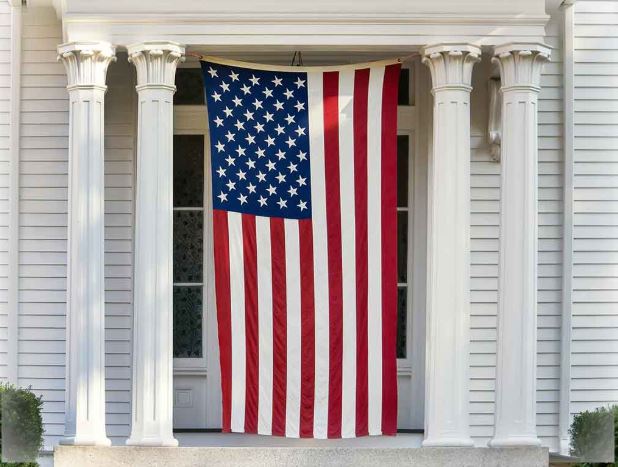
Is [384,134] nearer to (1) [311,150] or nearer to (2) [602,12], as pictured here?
(1) [311,150]

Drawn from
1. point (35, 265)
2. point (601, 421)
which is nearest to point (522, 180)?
point (601, 421)

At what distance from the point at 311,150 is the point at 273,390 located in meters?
2.50

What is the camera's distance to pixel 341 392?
13.1 m

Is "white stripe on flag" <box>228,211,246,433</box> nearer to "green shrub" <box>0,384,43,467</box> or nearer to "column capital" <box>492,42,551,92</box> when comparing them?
"green shrub" <box>0,384,43,467</box>

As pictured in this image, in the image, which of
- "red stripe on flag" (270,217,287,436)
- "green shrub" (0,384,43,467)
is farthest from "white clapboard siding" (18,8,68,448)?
"red stripe on flag" (270,217,287,436)

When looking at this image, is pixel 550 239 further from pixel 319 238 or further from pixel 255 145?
pixel 255 145

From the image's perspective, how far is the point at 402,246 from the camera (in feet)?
47.8

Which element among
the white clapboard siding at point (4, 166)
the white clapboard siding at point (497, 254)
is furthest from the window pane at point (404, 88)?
the white clapboard siding at point (4, 166)

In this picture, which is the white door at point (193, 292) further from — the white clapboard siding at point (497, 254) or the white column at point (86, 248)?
the white clapboard siding at point (497, 254)

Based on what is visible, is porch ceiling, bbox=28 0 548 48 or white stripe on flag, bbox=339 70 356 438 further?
white stripe on flag, bbox=339 70 356 438

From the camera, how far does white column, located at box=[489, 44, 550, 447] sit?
500 inches

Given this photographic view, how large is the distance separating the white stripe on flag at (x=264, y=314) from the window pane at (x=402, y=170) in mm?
2079

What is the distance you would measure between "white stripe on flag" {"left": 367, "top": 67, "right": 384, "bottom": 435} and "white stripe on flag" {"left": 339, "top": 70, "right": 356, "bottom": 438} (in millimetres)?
163

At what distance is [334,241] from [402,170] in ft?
6.24
